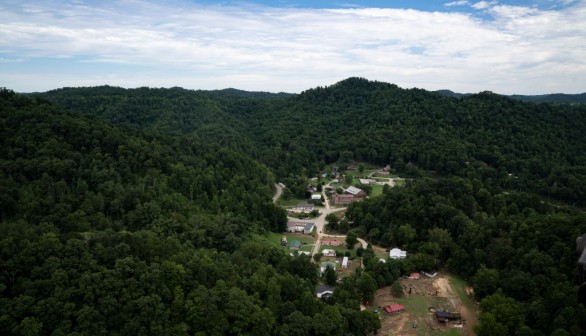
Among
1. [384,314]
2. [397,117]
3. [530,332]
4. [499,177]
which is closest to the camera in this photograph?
[530,332]

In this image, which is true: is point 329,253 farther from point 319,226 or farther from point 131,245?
point 131,245

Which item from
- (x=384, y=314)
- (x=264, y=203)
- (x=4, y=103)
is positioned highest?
(x=4, y=103)

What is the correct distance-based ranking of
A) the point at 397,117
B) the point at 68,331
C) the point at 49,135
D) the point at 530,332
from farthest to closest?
the point at 397,117 < the point at 49,135 < the point at 530,332 < the point at 68,331

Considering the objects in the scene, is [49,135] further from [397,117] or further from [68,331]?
[397,117]

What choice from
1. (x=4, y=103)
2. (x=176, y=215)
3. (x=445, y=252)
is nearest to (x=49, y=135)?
(x=4, y=103)

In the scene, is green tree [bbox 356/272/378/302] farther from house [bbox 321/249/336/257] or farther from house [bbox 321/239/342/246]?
house [bbox 321/239/342/246]

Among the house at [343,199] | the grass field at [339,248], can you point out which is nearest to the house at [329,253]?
the grass field at [339,248]

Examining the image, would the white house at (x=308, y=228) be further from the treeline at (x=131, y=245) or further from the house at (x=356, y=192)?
the house at (x=356, y=192)
